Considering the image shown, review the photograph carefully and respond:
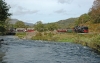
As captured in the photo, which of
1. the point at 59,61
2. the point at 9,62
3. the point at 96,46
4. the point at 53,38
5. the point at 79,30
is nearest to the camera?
the point at 9,62

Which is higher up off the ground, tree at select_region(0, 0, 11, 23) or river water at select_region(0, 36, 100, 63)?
tree at select_region(0, 0, 11, 23)

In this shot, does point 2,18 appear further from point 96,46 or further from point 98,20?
point 98,20

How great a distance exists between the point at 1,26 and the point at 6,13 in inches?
267

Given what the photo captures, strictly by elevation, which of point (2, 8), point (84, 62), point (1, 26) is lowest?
point (84, 62)

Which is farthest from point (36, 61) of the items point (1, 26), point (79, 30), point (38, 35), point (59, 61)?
point (79, 30)

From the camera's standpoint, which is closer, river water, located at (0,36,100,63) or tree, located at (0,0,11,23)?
river water, located at (0,36,100,63)

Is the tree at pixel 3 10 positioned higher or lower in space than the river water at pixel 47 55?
higher

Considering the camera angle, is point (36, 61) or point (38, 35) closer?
point (36, 61)

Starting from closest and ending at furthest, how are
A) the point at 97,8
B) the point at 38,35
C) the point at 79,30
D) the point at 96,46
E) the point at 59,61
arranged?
the point at 59,61
the point at 96,46
the point at 38,35
the point at 79,30
the point at 97,8

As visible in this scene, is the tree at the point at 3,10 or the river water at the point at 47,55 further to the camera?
the tree at the point at 3,10

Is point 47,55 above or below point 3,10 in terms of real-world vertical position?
below

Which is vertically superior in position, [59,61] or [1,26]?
[1,26]

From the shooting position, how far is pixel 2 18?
85.7m

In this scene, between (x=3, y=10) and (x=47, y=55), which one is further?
(x=3, y=10)
